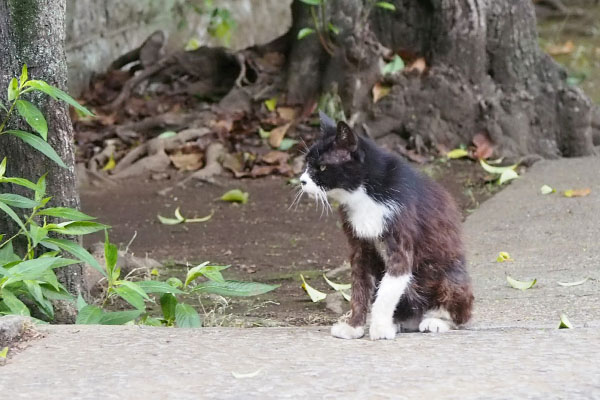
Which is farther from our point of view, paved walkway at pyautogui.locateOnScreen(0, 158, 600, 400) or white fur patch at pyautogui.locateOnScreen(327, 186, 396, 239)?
white fur patch at pyautogui.locateOnScreen(327, 186, 396, 239)

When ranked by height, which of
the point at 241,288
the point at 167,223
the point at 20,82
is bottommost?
the point at 167,223

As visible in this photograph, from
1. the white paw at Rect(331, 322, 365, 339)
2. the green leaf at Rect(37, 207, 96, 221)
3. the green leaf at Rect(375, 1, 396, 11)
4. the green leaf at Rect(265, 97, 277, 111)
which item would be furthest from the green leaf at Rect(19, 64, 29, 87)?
the green leaf at Rect(265, 97, 277, 111)

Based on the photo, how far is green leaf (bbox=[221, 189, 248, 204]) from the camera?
729 cm

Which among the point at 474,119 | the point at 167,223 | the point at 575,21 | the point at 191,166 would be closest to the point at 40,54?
the point at 167,223

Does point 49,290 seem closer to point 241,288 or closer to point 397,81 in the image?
point 241,288

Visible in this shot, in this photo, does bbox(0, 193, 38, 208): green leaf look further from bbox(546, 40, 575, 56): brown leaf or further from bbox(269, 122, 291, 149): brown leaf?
bbox(546, 40, 575, 56): brown leaf

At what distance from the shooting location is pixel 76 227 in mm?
4285

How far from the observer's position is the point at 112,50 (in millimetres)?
9914

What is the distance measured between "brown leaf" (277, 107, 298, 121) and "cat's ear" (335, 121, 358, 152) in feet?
14.7

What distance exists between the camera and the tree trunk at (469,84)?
7.68m

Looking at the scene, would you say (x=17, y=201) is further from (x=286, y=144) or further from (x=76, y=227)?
(x=286, y=144)

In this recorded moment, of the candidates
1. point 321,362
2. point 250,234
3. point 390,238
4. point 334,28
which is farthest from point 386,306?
point 334,28

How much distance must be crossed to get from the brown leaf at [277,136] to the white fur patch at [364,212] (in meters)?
4.12

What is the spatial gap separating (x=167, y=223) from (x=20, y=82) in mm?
2837
